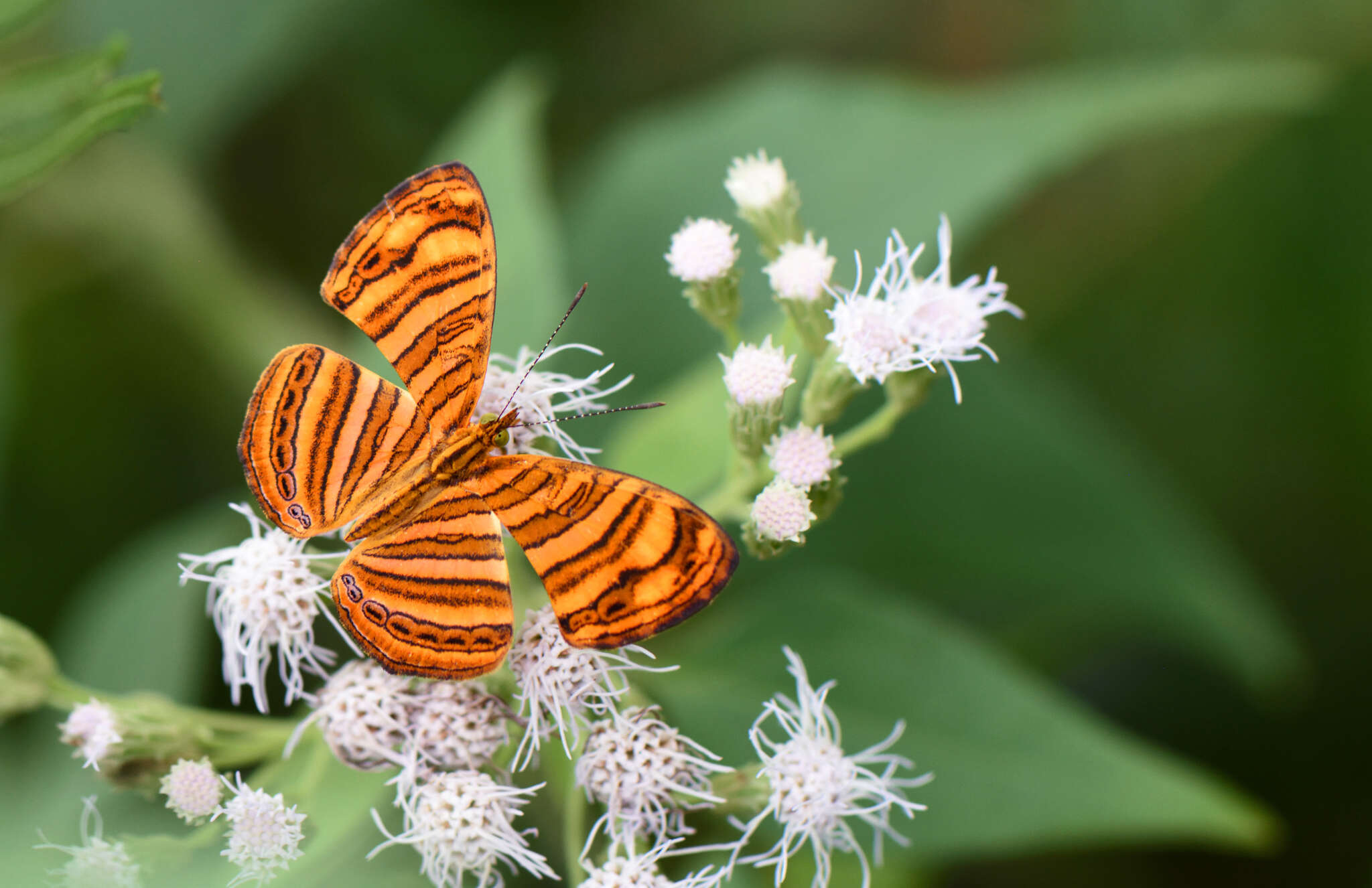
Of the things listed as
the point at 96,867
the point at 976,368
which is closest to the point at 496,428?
the point at 96,867

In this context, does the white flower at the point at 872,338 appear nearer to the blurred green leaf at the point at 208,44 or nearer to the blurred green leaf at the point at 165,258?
the blurred green leaf at the point at 165,258

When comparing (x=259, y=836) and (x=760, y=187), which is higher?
(x=760, y=187)

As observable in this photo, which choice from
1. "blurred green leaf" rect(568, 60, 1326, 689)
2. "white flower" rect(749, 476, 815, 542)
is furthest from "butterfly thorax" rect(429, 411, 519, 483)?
"blurred green leaf" rect(568, 60, 1326, 689)

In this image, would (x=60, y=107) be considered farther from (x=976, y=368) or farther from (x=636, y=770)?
(x=976, y=368)

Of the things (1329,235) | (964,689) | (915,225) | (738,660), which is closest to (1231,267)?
(1329,235)

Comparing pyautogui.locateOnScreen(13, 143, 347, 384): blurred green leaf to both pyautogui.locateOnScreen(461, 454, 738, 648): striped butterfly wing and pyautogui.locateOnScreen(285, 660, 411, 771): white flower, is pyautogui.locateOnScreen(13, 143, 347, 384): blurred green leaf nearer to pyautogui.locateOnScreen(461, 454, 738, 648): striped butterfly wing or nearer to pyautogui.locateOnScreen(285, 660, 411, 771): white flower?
pyautogui.locateOnScreen(285, 660, 411, 771): white flower

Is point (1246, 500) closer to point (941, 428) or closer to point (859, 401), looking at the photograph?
point (941, 428)

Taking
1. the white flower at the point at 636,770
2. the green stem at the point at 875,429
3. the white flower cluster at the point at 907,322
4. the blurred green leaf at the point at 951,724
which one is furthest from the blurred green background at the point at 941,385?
the white flower at the point at 636,770
